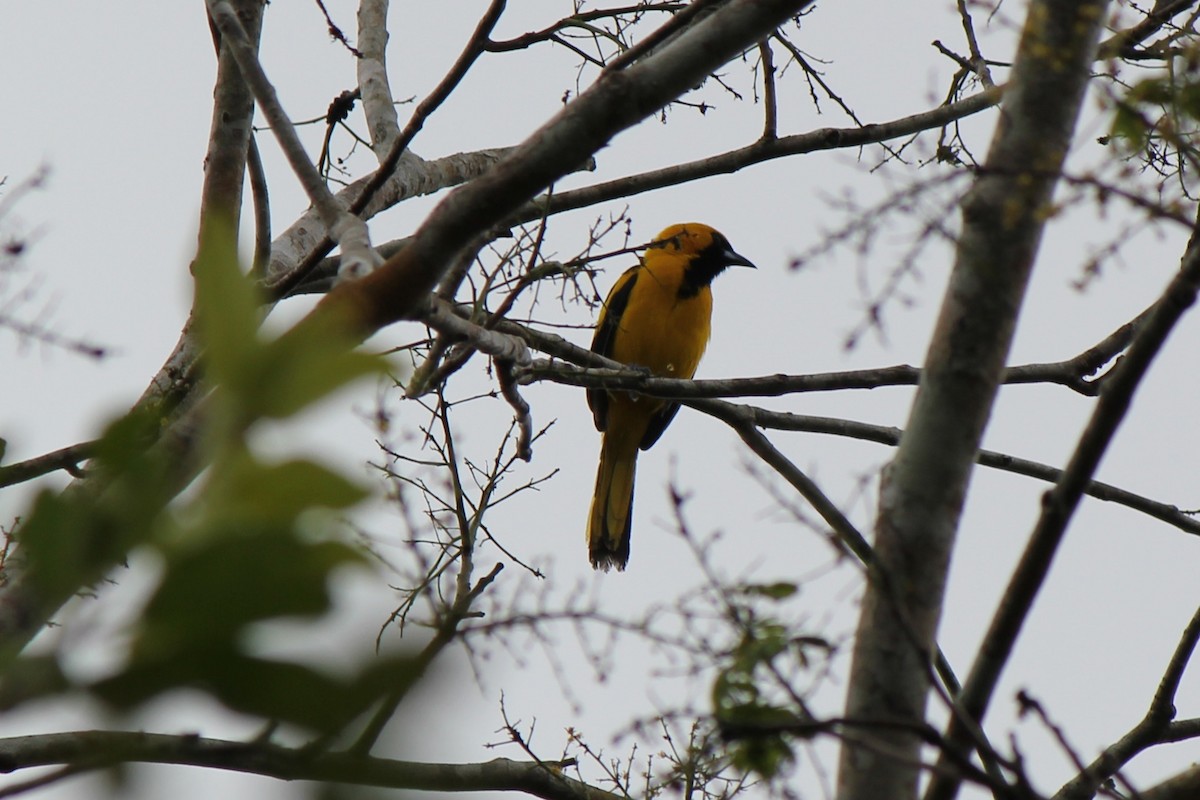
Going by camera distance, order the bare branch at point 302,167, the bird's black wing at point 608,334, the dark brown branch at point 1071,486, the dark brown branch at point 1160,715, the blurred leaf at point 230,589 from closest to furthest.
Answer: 1. the blurred leaf at point 230,589
2. the dark brown branch at point 1071,486
3. the bare branch at point 302,167
4. the dark brown branch at point 1160,715
5. the bird's black wing at point 608,334

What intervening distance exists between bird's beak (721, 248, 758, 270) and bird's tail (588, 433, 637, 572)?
135cm

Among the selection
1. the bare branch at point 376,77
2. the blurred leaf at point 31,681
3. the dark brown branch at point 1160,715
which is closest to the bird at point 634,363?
the bare branch at point 376,77

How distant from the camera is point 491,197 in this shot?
169cm

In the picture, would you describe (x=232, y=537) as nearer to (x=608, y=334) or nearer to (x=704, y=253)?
(x=608, y=334)

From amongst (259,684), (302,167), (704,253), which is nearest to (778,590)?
(259,684)

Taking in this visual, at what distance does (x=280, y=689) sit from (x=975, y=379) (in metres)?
1.17

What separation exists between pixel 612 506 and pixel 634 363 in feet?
2.63

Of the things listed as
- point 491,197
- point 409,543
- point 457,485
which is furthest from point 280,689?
point 457,485

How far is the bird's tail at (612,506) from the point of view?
657cm

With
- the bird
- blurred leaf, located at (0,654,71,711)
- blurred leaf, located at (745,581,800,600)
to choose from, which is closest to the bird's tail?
the bird

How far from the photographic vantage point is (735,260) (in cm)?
740

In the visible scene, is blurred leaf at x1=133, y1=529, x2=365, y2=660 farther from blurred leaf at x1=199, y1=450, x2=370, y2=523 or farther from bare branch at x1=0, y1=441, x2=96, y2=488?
bare branch at x1=0, y1=441, x2=96, y2=488

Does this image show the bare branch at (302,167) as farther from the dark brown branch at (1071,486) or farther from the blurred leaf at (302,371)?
the blurred leaf at (302,371)

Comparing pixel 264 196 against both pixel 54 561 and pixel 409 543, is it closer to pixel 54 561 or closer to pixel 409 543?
pixel 409 543
